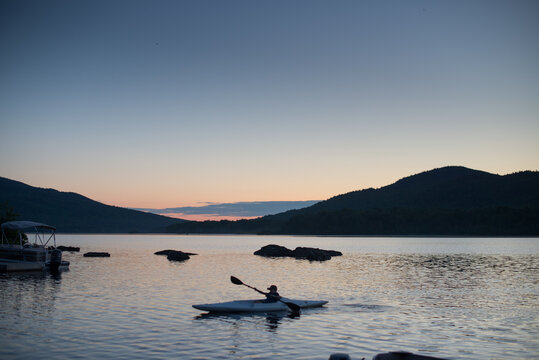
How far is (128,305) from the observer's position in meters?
33.0

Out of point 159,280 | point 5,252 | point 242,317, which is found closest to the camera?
point 242,317

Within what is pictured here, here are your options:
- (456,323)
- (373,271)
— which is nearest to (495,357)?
(456,323)

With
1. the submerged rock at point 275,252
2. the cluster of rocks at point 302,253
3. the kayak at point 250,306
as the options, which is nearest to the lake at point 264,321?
the kayak at point 250,306

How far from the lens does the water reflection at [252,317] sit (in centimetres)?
2758

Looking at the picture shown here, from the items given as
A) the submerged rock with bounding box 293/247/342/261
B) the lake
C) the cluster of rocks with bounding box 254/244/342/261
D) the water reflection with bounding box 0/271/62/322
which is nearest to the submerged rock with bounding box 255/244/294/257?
the cluster of rocks with bounding box 254/244/342/261

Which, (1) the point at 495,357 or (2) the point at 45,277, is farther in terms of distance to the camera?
(2) the point at 45,277

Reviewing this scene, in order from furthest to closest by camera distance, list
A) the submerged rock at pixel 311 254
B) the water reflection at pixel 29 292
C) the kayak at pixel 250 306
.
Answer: the submerged rock at pixel 311 254 → the water reflection at pixel 29 292 → the kayak at pixel 250 306

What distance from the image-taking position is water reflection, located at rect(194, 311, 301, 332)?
27.6 metres

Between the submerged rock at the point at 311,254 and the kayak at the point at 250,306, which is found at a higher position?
the submerged rock at the point at 311,254

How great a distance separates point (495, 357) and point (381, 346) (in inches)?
178

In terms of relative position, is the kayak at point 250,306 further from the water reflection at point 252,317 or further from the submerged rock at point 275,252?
the submerged rock at point 275,252

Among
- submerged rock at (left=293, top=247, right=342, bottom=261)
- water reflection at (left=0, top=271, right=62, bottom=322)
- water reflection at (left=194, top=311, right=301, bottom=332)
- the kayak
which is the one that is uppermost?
submerged rock at (left=293, top=247, right=342, bottom=261)

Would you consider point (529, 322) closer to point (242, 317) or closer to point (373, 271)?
point (242, 317)

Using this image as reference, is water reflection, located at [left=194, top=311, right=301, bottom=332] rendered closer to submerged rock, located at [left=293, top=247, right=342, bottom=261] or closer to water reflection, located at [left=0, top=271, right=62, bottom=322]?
water reflection, located at [left=0, top=271, right=62, bottom=322]
